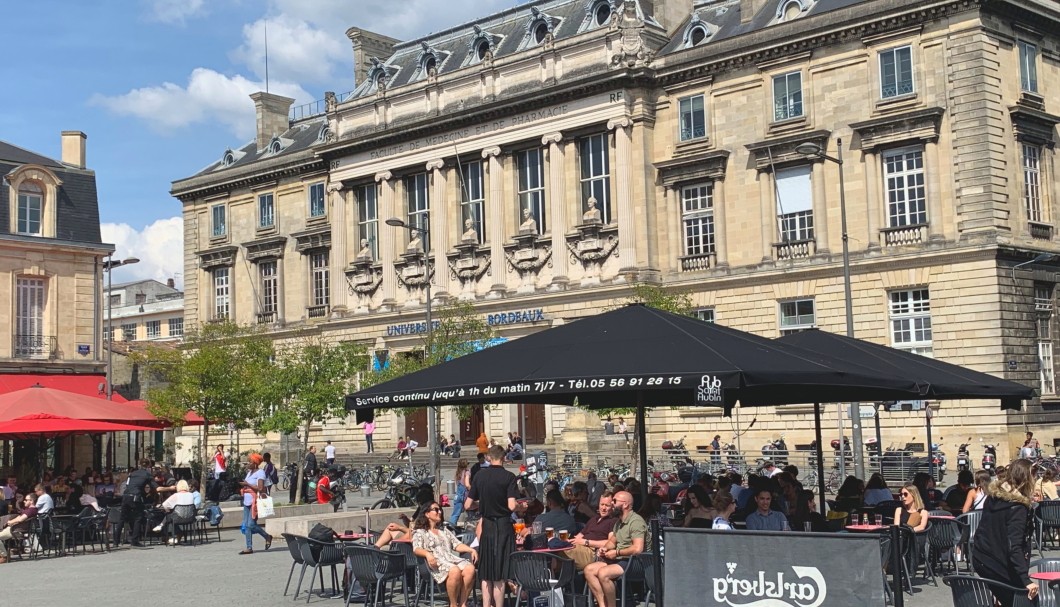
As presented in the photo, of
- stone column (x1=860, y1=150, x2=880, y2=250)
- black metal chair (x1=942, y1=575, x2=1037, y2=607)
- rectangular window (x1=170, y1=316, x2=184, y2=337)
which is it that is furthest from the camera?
rectangular window (x1=170, y1=316, x2=184, y2=337)

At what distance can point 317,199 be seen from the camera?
57781mm

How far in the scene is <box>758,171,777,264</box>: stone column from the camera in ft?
138

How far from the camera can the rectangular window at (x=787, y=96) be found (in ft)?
137

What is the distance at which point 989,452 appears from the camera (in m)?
36.0

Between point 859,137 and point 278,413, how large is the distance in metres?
20.6

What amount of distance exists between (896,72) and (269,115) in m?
36.5

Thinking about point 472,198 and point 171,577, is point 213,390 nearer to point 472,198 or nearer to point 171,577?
point 472,198

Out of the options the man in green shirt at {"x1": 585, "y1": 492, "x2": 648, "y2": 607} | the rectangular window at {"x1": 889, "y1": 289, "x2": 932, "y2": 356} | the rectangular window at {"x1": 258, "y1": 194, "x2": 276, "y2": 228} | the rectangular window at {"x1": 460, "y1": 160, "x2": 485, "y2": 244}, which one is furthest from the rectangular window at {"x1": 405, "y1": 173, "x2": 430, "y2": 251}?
the man in green shirt at {"x1": 585, "y1": 492, "x2": 648, "y2": 607}

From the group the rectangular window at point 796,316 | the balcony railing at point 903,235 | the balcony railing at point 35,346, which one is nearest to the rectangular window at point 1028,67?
the balcony railing at point 903,235

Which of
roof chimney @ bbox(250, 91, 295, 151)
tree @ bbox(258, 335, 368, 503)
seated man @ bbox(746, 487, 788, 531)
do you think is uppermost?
roof chimney @ bbox(250, 91, 295, 151)

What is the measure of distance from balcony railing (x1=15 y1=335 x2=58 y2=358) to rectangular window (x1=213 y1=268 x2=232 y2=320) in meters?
19.1

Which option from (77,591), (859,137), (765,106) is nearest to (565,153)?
(765,106)

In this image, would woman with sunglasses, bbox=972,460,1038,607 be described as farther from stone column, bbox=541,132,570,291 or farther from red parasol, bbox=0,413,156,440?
stone column, bbox=541,132,570,291

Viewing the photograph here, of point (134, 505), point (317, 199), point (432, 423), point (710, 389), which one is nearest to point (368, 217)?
point (317, 199)
